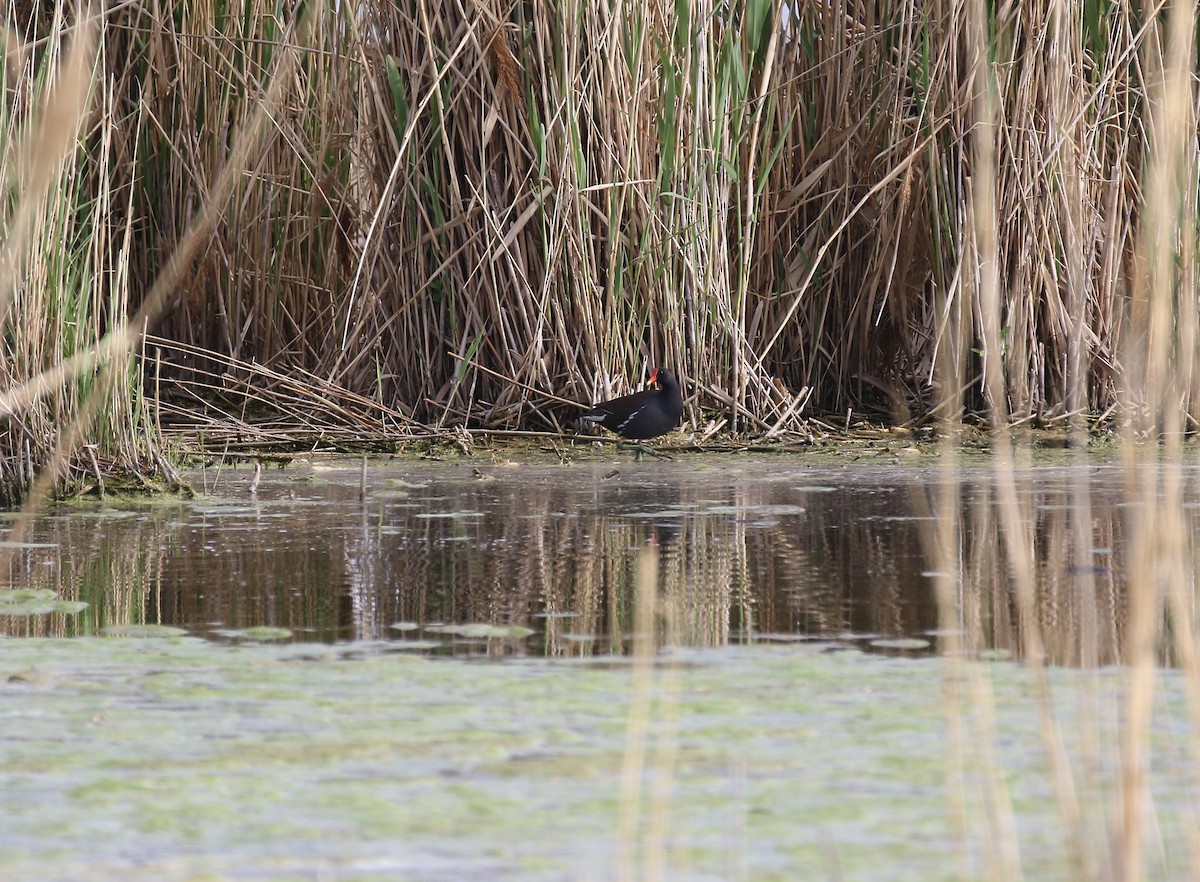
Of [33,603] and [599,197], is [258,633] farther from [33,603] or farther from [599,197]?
[599,197]

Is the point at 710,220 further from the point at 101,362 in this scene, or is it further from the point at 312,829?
the point at 312,829

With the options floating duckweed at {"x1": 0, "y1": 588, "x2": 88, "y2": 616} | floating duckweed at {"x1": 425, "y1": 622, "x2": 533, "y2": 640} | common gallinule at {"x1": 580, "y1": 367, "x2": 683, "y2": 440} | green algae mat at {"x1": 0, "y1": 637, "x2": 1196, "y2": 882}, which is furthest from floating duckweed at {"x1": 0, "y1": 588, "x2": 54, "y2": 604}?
common gallinule at {"x1": 580, "y1": 367, "x2": 683, "y2": 440}

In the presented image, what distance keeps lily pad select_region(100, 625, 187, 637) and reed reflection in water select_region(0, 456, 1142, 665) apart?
55 millimetres

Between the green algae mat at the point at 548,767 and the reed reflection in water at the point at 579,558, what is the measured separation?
0.26m

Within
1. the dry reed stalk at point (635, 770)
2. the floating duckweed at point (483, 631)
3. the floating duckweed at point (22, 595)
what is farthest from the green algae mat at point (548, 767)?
the floating duckweed at point (22, 595)

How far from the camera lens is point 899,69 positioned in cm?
777

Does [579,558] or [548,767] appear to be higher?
[579,558]

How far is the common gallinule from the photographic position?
6.92 meters

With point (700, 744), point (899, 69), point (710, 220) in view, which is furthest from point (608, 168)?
point (700, 744)

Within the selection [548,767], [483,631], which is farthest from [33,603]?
[548,767]

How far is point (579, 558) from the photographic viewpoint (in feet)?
14.7

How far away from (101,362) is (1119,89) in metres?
4.61

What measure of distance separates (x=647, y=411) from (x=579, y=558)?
2537 millimetres

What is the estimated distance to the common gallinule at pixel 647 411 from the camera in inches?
272
